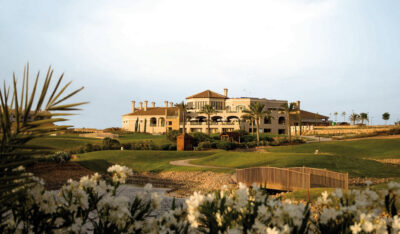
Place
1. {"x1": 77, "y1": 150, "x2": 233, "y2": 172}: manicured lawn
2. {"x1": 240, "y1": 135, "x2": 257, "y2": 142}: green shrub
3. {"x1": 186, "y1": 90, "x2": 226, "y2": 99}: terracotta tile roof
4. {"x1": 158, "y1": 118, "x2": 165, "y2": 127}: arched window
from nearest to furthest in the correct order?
1. {"x1": 77, "y1": 150, "x2": 233, "y2": 172}: manicured lawn
2. {"x1": 240, "y1": 135, "x2": 257, "y2": 142}: green shrub
3. {"x1": 186, "y1": 90, "x2": 226, "y2": 99}: terracotta tile roof
4. {"x1": 158, "y1": 118, "x2": 165, "y2": 127}: arched window

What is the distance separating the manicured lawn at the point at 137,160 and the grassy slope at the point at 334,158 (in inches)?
174

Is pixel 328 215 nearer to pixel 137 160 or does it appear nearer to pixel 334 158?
pixel 334 158

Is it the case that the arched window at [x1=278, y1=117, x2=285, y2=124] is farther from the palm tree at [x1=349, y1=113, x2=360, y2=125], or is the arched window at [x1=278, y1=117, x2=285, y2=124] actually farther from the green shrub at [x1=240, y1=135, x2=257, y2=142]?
the palm tree at [x1=349, y1=113, x2=360, y2=125]

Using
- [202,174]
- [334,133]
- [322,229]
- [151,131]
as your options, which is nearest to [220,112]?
[151,131]

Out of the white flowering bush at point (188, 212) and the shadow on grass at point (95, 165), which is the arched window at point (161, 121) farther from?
the white flowering bush at point (188, 212)

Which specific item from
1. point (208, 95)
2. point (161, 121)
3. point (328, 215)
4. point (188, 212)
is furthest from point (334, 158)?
point (161, 121)

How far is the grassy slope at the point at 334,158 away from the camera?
29578 millimetres

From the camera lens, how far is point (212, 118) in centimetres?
8912

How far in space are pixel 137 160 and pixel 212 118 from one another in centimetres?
5184

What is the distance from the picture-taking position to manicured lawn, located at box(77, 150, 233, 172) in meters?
33.3

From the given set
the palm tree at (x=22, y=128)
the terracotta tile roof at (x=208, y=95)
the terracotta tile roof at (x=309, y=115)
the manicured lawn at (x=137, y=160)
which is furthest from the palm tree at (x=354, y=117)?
the palm tree at (x=22, y=128)

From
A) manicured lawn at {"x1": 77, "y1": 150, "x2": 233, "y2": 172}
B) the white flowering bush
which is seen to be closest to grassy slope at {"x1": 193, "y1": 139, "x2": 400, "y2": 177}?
manicured lawn at {"x1": 77, "y1": 150, "x2": 233, "y2": 172}

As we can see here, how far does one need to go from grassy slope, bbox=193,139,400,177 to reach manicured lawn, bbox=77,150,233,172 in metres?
4.43

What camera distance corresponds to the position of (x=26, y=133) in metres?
3.77
